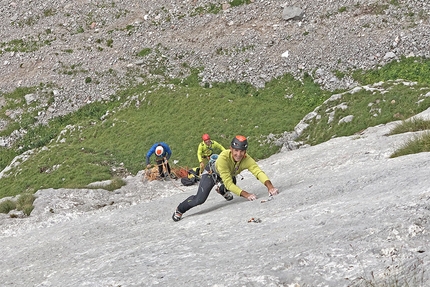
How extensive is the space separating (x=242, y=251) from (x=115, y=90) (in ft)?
135

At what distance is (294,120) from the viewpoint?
34.3 meters

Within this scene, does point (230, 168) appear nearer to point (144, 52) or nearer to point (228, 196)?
point (228, 196)

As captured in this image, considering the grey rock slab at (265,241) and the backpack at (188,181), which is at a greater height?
the grey rock slab at (265,241)

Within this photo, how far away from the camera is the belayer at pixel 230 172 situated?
36.4 ft

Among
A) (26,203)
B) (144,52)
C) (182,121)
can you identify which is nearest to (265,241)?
(26,203)

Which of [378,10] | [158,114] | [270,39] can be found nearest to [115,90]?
[158,114]

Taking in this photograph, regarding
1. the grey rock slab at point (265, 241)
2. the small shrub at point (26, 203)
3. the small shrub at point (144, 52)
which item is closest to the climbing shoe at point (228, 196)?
the grey rock slab at point (265, 241)

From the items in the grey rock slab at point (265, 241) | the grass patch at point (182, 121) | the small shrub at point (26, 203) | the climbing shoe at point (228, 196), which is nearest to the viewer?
the grey rock slab at point (265, 241)

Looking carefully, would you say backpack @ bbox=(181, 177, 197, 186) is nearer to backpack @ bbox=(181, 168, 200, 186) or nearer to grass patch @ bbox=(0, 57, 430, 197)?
backpack @ bbox=(181, 168, 200, 186)

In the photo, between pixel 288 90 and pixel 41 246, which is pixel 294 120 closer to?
pixel 288 90

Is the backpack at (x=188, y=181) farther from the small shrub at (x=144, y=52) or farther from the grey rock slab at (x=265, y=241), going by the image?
the small shrub at (x=144, y=52)

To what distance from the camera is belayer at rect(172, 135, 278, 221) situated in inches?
437

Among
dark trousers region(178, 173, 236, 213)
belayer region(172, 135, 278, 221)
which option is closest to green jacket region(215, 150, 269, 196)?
belayer region(172, 135, 278, 221)

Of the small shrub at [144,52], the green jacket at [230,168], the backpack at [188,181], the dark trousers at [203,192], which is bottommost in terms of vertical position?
the backpack at [188,181]
